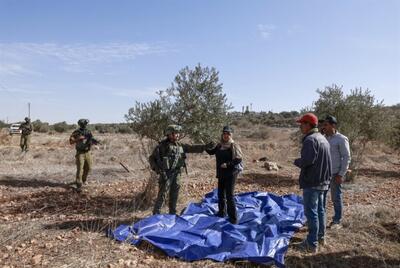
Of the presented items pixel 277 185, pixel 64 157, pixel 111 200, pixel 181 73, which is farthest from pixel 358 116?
pixel 64 157

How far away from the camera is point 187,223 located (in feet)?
24.0

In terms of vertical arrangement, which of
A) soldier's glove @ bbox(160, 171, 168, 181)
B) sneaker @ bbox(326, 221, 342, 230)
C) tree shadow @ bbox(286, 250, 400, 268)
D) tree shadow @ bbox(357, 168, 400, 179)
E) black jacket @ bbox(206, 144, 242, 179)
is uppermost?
black jacket @ bbox(206, 144, 242, 179)

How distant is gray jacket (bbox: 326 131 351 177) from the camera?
294 inches

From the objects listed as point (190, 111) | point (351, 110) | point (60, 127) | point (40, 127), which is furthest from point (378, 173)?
point (60, 127)

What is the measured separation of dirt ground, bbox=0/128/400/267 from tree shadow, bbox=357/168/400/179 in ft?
0.15

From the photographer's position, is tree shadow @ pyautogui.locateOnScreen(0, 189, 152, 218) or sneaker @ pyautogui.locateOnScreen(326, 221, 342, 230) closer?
sneaker @ pyautogui.locateOnScreen(326, 221, 342, 230)

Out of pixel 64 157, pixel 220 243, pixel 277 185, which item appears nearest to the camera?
pixel 220 243

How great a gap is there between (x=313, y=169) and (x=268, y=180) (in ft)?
25.6

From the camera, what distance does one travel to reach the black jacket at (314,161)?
6305 millimetres

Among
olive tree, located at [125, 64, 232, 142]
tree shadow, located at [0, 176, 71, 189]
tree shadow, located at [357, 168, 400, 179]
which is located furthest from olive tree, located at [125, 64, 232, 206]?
tree shadow, located at [357, 168, 400, 179]

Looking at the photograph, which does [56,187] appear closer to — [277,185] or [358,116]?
[277,185]

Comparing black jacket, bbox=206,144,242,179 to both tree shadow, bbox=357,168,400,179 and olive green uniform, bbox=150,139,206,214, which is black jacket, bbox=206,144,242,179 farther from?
tree shadow, bbox=357,168,400,179

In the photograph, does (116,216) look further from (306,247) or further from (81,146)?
(306,247)

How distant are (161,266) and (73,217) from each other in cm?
319
